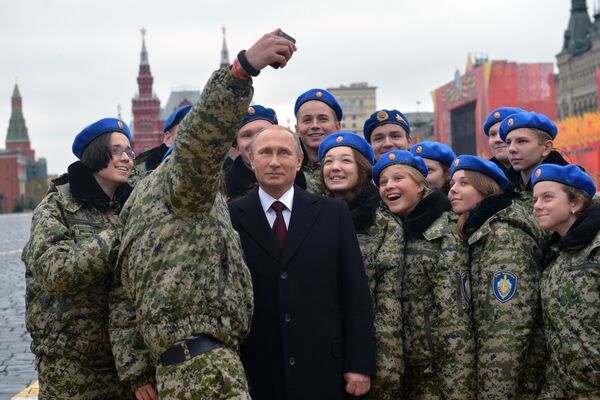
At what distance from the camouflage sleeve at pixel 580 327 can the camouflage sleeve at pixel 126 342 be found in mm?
1819

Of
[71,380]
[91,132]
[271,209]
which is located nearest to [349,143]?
[271,209]

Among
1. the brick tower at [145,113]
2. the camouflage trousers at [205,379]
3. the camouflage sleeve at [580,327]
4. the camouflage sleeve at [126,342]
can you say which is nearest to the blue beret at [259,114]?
the camouflage sleeve at [126,342]

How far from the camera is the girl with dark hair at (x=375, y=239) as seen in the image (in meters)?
3.70

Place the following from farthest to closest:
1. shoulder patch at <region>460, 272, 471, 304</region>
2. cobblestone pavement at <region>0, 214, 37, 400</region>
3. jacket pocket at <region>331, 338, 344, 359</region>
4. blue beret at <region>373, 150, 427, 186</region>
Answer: cobblestone pavement at <region>0, 214, 37, 400</region> < blue beret at <region>373, 150, 427, 186</region> < shoulder patch at <region>460, 272, 471, 304</region> < jacket pocket at <region>331, 338, 344, 359</region>

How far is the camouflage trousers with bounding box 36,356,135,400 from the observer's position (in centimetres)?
360

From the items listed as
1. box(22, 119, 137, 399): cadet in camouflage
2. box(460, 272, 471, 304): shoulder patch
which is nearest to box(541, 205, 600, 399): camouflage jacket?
box(460, 272, 471, 304): shoulder patch

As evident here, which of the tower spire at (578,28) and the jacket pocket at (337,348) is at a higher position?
the tower spire at (578,28)

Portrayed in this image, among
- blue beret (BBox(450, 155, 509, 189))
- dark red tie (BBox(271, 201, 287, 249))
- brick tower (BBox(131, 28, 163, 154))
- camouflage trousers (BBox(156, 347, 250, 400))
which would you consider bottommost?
camouflage trousers (BBox(156, 347, 250, 400))

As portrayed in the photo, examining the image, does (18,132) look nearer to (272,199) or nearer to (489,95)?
(489,95)

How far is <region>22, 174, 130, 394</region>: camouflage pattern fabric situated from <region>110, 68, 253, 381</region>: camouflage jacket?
0.38 metres

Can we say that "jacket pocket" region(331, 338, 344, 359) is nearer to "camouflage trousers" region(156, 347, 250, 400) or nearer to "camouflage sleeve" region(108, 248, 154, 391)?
"camouflage trousers" region(156, 347, 250, 400)

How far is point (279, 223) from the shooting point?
3.56 m

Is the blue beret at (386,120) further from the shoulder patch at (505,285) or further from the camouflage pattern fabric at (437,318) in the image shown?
the shoulder patch at (505,285)

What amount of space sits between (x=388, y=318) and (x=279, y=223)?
2.29 ft
